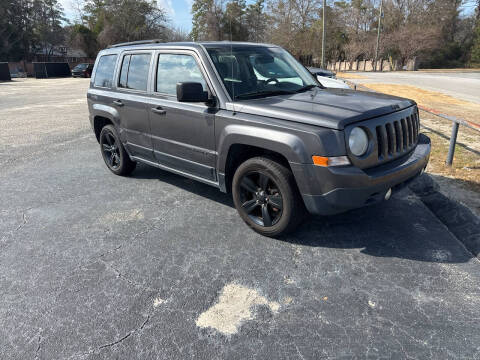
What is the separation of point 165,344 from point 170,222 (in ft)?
6.02

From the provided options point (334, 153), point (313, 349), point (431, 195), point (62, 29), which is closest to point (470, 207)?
point (431, 195)

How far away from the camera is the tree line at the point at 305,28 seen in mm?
56000

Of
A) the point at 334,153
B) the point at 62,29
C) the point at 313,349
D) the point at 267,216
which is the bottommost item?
the point at 313,349

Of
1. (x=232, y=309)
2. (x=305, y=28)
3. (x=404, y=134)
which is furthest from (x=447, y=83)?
(x=305, y=28)

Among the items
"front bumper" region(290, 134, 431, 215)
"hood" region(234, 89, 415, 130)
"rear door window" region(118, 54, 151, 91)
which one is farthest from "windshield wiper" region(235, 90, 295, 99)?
Answer: "rear door window" region(118, 54, 151, 91)

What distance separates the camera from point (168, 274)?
3.09 metres

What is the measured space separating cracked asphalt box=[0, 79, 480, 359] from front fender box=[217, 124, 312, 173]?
903 mm

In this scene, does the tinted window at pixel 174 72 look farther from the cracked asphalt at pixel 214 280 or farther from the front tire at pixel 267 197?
the cracked asphalt at pixel 214 280

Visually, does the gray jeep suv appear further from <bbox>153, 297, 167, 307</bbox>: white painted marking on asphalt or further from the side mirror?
<bbox>153, 297, 167, 307</bbox>: white painted marking on asphalt

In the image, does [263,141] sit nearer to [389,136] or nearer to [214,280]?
Answer: [389,136]

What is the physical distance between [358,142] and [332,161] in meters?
0.31

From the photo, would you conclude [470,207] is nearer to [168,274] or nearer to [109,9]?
[168,274]

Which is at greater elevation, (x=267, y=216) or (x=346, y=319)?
(x=267, y=216)

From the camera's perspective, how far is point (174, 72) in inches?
164
